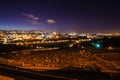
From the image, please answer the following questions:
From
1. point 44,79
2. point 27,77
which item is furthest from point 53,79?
point 27,77

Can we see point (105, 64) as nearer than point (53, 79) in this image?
No

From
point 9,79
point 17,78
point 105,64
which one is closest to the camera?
point 9,79

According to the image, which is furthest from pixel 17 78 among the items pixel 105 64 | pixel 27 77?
pixel 105 64

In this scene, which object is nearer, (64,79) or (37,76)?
(64,79)

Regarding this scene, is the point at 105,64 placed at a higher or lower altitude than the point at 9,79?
lower

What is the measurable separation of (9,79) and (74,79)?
2.16 metres

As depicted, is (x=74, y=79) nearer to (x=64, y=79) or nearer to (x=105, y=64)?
(x=64, y=79)

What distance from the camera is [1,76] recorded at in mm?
7207

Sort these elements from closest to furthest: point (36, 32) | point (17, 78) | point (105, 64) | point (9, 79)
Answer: point (9, 79), point (17, 78), point (105, 64), point (36, 32)

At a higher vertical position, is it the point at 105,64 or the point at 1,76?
the point at 1,76

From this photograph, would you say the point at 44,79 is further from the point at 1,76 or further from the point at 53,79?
the point at 1,76

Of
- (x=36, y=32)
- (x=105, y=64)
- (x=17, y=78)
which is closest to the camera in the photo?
(x=17, y=78)

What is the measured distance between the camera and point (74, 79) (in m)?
7.00

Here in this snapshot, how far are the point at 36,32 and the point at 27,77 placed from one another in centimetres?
10388
